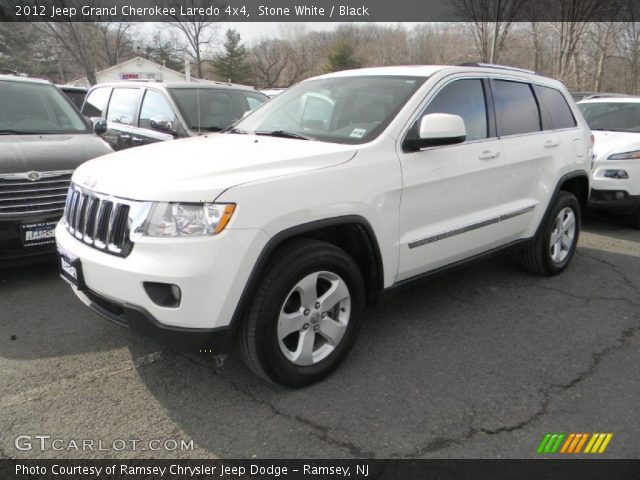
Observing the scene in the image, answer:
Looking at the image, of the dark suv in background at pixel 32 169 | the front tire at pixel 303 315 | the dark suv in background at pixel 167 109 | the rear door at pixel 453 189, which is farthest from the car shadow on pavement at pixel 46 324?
the dark suv in background at pixel 167 109

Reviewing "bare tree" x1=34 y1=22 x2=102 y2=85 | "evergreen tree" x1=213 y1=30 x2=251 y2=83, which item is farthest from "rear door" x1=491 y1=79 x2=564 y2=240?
"evergreen tree" x1=213 y1=30 x2=251 y2=83

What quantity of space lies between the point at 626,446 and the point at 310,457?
1.50m

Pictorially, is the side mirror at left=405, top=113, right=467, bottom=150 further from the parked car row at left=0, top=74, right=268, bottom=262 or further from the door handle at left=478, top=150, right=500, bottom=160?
the parked car row at left=0, top=74, right=268, bottom=262

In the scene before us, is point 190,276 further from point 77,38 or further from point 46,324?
point 77,38

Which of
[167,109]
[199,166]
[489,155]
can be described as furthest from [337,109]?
[167,109]

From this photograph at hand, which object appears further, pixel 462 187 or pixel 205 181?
pixel 462 187

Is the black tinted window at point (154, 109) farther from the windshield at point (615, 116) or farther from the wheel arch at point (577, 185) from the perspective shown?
the windshield at point (615, 116)

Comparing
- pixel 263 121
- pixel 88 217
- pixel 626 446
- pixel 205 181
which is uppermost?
pixel 263 121

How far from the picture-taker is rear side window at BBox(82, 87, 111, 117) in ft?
26.2

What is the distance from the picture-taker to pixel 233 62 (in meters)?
56.2

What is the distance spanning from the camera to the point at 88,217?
278cm

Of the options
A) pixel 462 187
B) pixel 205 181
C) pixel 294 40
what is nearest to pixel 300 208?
pixel 205 181

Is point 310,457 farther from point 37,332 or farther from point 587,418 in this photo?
point 37,332

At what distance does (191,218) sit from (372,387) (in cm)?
139
